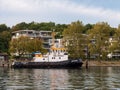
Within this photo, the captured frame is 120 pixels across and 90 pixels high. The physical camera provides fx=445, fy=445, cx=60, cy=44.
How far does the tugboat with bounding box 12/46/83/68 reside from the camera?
11938 cm

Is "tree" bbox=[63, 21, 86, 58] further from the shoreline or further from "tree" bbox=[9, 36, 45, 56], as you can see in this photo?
"tree" bbox=[9, 36, 45, 56]

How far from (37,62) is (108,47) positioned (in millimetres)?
34104

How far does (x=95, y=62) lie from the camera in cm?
14525

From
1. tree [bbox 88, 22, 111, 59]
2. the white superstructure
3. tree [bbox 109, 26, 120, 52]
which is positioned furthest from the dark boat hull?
tree [bbox 109, 26, 120, 52]

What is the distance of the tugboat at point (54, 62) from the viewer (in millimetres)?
119375

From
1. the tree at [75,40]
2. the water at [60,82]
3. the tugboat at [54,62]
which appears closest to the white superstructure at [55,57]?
the tugboat at [54,62]

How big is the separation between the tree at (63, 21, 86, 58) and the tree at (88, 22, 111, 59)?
314 cm

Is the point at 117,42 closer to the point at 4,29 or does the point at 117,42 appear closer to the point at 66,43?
the point at 66,43

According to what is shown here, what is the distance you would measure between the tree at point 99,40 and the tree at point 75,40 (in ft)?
10.3

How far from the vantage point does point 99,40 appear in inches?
5822

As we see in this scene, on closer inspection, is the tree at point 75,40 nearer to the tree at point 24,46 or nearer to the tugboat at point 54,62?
the tree at point 24,46

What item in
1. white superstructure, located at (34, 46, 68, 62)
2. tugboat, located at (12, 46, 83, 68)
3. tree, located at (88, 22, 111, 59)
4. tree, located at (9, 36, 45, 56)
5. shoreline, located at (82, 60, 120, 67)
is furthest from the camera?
tree, located at (9, 36, 45, 56)

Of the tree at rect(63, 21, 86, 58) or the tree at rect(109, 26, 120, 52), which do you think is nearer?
the tree at rect(63, 21, 86, 58)

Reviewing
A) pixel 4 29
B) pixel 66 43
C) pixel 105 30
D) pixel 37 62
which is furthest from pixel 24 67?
pixel 4 29
